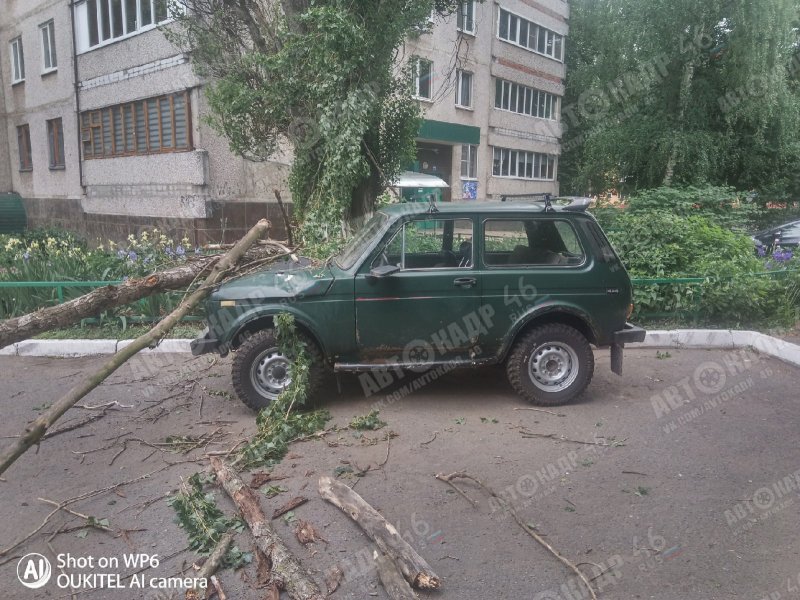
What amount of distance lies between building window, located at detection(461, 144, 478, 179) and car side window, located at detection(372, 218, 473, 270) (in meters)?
19.7

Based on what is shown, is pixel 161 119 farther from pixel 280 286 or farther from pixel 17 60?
pixel 280 286

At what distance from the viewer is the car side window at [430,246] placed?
558cm

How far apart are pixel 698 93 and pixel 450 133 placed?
9107 millimetres

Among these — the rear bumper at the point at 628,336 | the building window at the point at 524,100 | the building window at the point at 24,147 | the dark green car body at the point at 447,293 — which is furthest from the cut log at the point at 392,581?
the building window at the point at 524,100

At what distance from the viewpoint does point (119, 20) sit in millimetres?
15617

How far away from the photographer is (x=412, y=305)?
5.46m

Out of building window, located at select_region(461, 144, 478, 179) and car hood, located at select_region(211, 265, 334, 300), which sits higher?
building window, located at select_region(461, 144, 478, 179)

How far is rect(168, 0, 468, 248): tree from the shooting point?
8461mm

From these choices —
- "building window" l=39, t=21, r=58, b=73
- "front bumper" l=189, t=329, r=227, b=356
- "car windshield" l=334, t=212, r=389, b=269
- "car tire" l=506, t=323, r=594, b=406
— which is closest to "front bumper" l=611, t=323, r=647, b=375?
"car tire" l=506, t=323, r=594, b=406

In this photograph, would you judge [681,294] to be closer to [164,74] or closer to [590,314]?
[590,314]

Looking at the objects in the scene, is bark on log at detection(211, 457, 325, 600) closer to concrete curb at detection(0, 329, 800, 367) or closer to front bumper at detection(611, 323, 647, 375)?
front bumper at detection(611, 323, 647, 375)

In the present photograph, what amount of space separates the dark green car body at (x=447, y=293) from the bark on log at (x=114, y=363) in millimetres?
219

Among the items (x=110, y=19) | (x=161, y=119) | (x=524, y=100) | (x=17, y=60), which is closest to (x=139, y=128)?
(x=161, y=119)

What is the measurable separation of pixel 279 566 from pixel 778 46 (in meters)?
17.2
